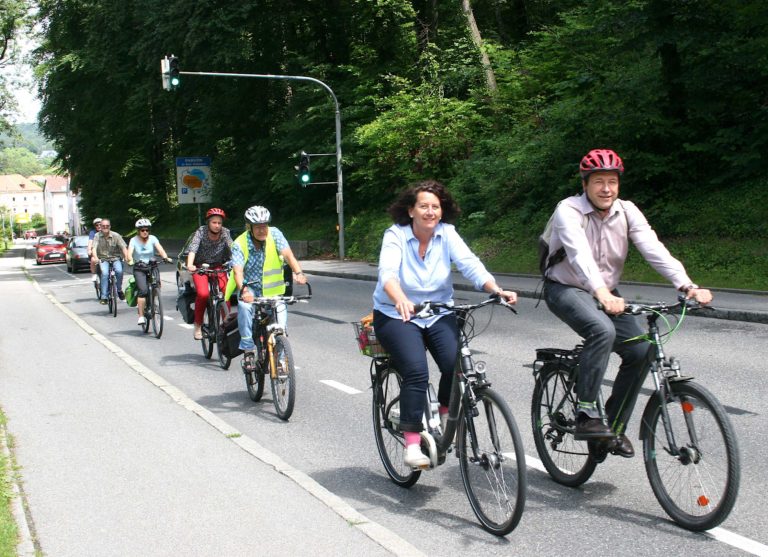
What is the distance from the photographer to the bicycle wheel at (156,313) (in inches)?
537

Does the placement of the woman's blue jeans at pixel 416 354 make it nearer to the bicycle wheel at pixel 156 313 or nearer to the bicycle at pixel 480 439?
the bicycle at pixel 480 439

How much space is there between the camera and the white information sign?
4144cm

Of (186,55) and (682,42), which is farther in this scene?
(186,55)

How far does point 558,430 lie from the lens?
5.07 meters

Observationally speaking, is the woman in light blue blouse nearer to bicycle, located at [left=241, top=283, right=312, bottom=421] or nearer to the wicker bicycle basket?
the wicker bicycle basket

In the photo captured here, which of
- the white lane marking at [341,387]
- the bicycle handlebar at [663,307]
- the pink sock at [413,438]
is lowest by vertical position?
the white lane marking at [341,387]

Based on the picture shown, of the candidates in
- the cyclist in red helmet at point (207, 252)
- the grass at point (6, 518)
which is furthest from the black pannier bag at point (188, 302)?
the grass at point (6, 518)

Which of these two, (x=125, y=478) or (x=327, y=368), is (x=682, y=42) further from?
(x=125, y=478)

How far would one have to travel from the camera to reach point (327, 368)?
1002 centimetres

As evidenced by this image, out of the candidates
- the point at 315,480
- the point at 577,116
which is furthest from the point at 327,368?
the point at 577,116

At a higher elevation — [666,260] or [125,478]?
[666,260]

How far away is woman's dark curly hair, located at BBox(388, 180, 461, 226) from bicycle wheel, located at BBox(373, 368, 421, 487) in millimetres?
896

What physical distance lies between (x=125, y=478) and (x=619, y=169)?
11.2ft

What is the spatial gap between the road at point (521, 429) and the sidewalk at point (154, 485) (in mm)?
306
